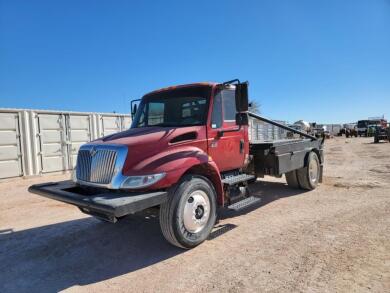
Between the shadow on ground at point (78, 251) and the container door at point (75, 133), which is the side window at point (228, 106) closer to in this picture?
the shadow on ground at point (78, 251)

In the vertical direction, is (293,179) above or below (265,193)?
above

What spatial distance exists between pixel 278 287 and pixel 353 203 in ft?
13.0

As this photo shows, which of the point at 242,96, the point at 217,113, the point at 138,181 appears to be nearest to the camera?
the point at 138,181

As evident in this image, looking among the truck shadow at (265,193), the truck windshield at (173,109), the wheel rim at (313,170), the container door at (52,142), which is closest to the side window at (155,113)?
the truck windshield at (173,109)

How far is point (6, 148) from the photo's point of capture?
10.3 meters

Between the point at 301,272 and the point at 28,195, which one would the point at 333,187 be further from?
the point at 28,195

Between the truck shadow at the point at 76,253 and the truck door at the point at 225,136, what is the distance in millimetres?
1640

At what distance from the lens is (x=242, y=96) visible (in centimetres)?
455

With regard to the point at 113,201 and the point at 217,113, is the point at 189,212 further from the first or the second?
the point at 217,113

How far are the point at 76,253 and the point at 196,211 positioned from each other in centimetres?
181

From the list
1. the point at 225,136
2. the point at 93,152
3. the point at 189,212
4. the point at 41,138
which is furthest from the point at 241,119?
the point at 41,138

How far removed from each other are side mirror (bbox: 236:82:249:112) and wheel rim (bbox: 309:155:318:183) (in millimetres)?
3910

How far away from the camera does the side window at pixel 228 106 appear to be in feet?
16.1

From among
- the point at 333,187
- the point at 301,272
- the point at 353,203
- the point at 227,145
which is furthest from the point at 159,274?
the point at 333,187
